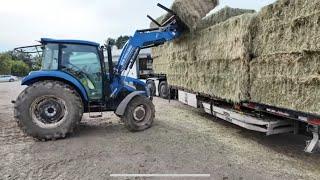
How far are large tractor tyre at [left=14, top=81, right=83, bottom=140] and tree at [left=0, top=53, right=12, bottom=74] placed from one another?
65.4m

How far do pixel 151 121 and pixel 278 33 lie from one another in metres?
4.29

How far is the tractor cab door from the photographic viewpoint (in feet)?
28.9

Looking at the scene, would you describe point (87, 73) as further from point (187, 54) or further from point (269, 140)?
point (269, 140)

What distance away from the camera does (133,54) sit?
10.3 metres

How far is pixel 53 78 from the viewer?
864cm

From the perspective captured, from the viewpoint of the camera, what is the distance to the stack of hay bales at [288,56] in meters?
5.68

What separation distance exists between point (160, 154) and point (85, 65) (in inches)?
133

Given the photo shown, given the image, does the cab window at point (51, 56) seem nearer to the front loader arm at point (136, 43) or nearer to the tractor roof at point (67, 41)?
the tractor roof at point (67, 41)

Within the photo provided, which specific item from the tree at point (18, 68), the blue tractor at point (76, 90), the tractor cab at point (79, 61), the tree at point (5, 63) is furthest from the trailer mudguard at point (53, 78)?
the tree at point (18, 68)

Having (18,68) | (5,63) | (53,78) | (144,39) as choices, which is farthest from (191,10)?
(18,68)

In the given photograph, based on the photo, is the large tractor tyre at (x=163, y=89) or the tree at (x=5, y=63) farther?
the tree at (x=5, y=63)

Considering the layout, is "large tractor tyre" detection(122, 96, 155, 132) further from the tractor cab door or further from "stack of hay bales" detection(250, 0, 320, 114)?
A: "stack of hay bales" detection(250, 0, 320, 114)

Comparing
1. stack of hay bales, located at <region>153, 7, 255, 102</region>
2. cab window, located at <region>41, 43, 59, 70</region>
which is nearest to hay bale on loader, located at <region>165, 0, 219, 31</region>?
stack of hay bales, located at <region>153, 7, 255, 102</region>

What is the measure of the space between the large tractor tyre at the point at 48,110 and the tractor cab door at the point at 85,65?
551mm
